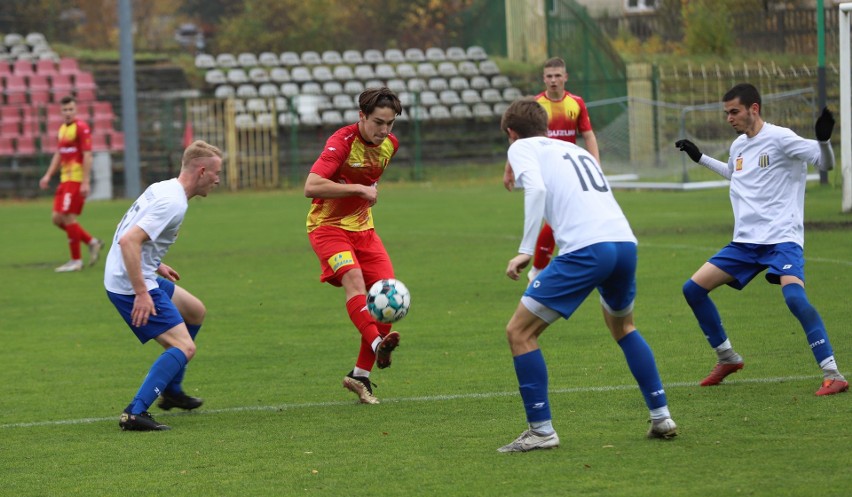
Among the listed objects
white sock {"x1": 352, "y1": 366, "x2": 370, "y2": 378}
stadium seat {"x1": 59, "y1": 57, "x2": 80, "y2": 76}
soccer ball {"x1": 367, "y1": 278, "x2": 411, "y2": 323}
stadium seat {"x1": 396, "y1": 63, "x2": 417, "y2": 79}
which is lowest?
white sock {"x1": 352, "y1": 366, "x2": 370, "y2": 378}

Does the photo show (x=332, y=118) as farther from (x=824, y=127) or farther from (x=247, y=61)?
(x=824, y=127)

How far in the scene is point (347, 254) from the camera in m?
7.84

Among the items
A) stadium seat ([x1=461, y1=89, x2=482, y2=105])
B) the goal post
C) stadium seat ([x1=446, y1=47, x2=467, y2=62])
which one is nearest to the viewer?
the goal post

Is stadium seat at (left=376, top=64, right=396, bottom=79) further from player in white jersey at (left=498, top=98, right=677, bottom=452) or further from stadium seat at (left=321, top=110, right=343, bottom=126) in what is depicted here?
player in white jersey at (left=498, top=98, right=677, bottom=452)

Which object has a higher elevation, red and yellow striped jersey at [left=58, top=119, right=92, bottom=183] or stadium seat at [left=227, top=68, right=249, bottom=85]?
stadium seat at [left=227, top=68, right=249, bottom=85]

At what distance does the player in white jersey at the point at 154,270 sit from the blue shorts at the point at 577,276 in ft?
7.18

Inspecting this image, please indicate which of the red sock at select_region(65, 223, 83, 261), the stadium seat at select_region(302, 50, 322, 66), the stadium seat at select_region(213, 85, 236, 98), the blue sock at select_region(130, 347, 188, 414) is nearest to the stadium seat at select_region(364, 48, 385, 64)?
the stadium seat at select_region(302, 50, 322, 66)

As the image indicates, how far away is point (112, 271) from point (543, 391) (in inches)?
108

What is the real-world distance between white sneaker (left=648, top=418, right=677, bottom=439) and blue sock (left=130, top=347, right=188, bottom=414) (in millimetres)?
2754

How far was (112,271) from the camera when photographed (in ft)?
23.6

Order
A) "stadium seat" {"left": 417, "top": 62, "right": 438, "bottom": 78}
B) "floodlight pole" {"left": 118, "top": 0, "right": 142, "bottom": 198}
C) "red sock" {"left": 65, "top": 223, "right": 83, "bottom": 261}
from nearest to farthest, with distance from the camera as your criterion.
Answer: "red sock" {"left": 65, "top": 223, "right": 83, "bottom": 261} < "floodlight pole" {"left": 118, "top": 0, "right": 142, "bottom": 198} < "stadium seat" {"left": 417, "top": 62, "right": 438, "bottom": 78}

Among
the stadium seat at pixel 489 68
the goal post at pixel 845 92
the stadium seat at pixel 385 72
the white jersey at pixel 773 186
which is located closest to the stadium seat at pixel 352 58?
the stadium seat at pixel 385 72

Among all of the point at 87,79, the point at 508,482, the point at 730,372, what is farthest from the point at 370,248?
the point at 87,79

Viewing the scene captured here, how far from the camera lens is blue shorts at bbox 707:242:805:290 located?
7305mm
